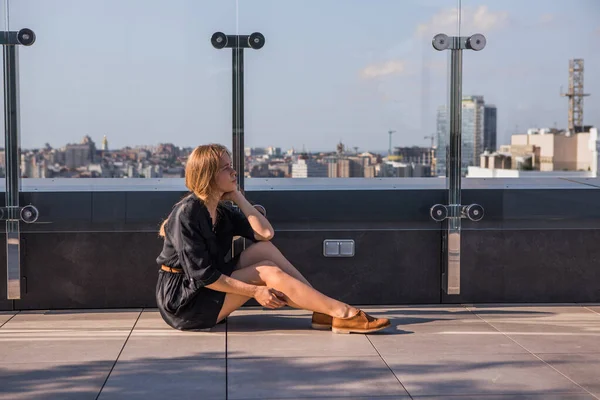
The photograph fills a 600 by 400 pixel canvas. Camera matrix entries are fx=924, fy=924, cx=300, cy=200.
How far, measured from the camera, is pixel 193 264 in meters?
4.68

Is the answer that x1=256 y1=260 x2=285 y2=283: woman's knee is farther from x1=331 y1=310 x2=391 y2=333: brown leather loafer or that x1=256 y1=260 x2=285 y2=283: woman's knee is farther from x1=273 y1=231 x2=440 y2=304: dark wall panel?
x1=273 y1=231 x2=440 y2=304: dark wall panel

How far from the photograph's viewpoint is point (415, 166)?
5727mm

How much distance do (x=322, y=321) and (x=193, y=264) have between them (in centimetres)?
79

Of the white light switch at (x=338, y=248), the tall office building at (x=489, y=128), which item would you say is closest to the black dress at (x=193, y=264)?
the white light switch at (x=338, y=248)

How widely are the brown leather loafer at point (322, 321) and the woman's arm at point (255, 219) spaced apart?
19.6 inches

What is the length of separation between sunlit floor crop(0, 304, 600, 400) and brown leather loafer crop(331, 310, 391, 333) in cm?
5

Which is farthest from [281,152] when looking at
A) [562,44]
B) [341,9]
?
[562,44]

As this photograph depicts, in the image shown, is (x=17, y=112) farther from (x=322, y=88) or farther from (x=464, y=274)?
(x=464, y=274)

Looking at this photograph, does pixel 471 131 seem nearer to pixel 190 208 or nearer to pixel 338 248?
pixel 338 248

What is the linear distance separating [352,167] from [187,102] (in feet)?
3.54

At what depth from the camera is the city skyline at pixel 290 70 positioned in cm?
543

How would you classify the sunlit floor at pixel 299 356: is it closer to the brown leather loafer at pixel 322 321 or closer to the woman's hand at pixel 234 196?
the brown leather loafer at pixel 322 321

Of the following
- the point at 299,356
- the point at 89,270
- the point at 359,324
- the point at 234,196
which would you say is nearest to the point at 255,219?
the point at 234,196

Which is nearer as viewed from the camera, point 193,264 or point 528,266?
point 193,264
